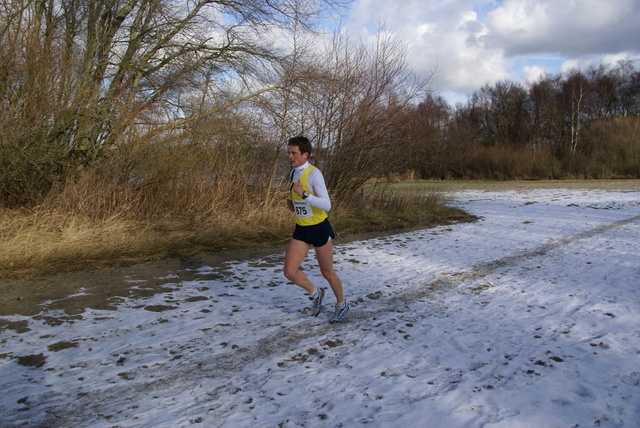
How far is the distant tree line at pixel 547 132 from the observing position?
44.8 metres

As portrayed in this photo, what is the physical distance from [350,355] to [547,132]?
6109 cm

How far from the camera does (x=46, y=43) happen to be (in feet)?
28.1

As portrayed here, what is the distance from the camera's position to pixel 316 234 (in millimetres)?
4770

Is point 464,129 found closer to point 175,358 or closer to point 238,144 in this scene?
point 238,144

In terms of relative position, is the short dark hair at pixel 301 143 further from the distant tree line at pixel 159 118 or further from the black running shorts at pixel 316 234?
the distant tree line at pixel 159 118

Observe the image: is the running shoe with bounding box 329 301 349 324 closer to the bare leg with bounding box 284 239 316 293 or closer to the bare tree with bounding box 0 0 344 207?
the bare leg with bounding box 284 239 316 293

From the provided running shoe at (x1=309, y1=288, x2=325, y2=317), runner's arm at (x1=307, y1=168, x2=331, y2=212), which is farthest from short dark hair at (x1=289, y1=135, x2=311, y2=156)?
running shoe at (x1=309, y1=288, x2=325, y2=317)

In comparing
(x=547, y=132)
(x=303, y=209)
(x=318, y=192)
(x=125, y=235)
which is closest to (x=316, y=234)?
(x=303, y=209)

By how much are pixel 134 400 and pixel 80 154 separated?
7.45m

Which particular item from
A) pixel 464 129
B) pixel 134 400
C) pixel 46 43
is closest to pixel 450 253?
pixel 134 400

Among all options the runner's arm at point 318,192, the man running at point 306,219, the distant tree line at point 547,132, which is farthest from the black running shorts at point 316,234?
the distant tree line at point 547,132

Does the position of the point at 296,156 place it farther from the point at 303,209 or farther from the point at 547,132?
the point at 547,132

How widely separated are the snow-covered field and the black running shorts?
87 centimetres

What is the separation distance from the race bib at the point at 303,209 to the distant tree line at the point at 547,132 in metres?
34.6
